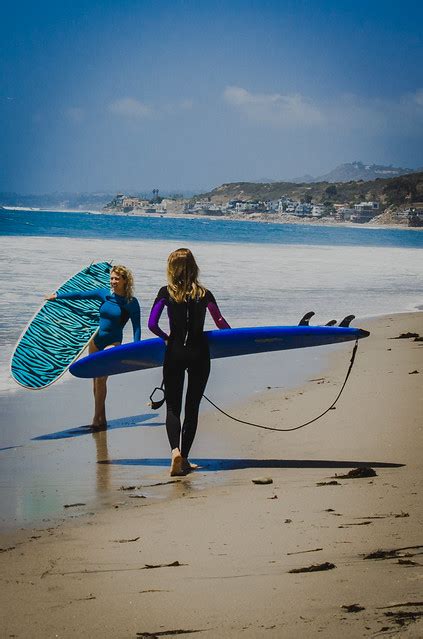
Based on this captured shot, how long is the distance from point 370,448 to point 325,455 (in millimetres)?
272

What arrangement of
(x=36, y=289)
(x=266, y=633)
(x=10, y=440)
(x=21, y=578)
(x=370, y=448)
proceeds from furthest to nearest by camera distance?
(x=36, y=289) < (x=10, y=440) < (x=370, y=448) < (x=21, y=578) < (x=266, y=633)

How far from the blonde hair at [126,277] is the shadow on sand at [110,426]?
2.84 ft

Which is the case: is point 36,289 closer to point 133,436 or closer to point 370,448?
point 133,436

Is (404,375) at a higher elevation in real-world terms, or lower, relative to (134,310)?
lower

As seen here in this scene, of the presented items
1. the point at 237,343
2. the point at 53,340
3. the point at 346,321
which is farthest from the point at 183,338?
the point at 53,340

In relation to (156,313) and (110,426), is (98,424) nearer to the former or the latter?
(110,426)

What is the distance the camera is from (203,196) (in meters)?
182

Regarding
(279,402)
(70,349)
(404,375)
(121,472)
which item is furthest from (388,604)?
(404,375)

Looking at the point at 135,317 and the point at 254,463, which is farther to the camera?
the point at 135,317

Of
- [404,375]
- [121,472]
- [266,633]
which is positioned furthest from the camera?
[404,375]

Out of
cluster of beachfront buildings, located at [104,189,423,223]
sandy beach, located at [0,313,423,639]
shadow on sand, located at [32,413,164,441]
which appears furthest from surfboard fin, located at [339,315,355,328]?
cluster of beachfront buildings, located at [104,189,423,223]

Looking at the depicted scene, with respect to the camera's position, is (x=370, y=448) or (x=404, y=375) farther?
(x=404, y=375)

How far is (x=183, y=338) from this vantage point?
4.53m

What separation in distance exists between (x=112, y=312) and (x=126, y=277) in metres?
0.24
